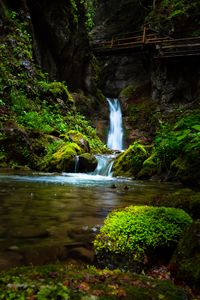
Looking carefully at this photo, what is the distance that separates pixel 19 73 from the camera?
64.5ft

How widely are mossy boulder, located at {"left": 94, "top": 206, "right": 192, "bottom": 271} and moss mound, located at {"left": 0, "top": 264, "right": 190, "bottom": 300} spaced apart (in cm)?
89

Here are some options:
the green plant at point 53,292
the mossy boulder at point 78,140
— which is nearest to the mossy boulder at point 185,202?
the green plant at point 53,292

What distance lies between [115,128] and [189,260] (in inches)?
1092

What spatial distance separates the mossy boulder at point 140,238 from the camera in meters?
3.26

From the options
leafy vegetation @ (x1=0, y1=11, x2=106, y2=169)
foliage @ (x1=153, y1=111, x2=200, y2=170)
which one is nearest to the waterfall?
leafy vegetation @ (x1=0, y1=11, x2=106, y2=169)

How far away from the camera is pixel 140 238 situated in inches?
134

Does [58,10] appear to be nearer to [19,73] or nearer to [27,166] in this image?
[19,73]

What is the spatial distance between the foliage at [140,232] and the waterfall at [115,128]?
24738 mm

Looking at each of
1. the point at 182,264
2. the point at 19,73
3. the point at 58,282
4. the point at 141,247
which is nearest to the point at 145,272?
the point at 141,247

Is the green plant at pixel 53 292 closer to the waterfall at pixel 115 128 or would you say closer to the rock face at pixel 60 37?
the rock face at pixel 60 37

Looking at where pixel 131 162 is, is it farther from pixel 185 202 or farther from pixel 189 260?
pixel 189 260

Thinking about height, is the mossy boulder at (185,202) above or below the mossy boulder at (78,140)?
below

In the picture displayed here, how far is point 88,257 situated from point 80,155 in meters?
11.0

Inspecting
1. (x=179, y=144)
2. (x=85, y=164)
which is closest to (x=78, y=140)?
(x=85, y=164)
